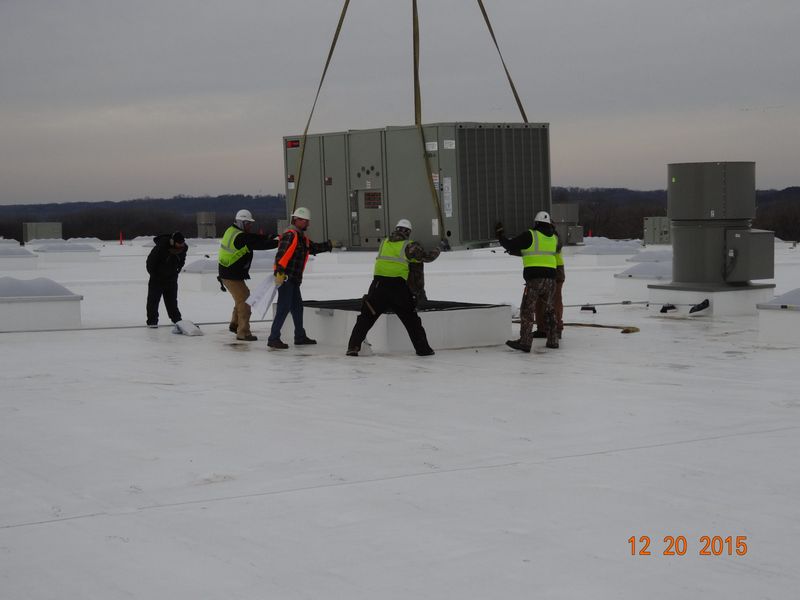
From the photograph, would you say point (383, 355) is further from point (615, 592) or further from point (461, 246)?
point (615, 592)

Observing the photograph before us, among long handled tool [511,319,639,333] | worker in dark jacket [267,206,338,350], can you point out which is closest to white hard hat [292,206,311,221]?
worker in dark jacket [267,206,338,350]

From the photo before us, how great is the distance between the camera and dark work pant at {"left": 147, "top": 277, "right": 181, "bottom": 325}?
17156 mm

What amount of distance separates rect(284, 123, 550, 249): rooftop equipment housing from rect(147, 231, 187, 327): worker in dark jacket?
1954mm

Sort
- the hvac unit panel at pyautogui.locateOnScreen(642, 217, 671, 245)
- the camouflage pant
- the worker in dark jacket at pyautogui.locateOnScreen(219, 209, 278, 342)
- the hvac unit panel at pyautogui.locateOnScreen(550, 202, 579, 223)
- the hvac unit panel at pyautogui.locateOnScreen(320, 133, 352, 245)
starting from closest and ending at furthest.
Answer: the camouflage pant
the worker in dark jacket at pyautogui.locateOnScreen(219, 209, 278, 342)
the hvac unit panel at pyautogui.locateOnScreen(320, 133, 352, 245)
the hvac unit panel at pyautogui.locateOnScreen(550, 202, 579, 223)
the hvac unit panel at pyautogui.locateOnScreen(642, 217, 671, 245)

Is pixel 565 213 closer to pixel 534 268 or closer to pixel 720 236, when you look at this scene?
pixel 720 236

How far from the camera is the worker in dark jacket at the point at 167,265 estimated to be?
664 inches

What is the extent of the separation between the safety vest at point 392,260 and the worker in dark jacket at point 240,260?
234 cm

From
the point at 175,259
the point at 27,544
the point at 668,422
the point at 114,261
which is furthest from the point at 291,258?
the point at 114,261

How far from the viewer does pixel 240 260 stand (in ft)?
51.9
